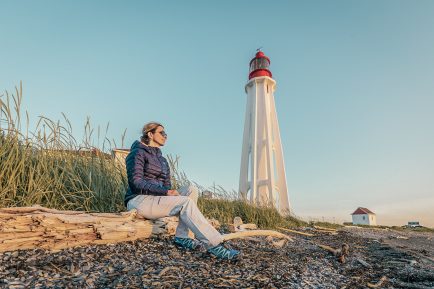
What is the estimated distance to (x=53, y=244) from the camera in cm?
419

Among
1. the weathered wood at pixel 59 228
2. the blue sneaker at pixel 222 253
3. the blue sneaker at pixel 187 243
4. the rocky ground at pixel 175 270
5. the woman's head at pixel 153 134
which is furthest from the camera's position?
the woman's head at pixel 153 134

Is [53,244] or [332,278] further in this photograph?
[332,278]

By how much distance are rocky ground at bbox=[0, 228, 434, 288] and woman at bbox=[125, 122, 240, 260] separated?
0.21 m

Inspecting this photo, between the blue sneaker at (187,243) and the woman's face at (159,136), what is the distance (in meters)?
1.67

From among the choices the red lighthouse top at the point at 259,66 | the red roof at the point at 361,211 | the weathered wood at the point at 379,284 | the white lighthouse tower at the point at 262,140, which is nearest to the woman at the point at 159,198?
the weathered wood at the point at 379,284

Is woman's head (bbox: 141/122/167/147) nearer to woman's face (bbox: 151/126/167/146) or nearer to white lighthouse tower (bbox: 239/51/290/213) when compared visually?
woman's face (bbox: 151/126/167/146)

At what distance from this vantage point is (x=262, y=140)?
27.7 meters

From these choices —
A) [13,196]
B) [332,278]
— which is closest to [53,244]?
[13,196]

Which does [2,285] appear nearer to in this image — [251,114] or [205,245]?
[205,245]

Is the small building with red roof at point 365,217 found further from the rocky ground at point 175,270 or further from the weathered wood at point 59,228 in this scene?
the weathered wood at point 59,228

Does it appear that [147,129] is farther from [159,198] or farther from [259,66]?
[259,66]

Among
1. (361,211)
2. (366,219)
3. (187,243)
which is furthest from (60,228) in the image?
(361,211)

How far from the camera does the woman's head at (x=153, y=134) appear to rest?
5547 millimetres

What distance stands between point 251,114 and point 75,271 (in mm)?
25791
